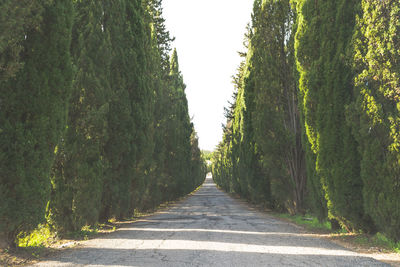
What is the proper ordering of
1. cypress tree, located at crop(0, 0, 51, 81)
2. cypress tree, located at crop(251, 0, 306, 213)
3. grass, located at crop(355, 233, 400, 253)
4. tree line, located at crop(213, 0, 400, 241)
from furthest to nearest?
1. cypress tree, located at crop(251, 0, 306, 213)
2. tree line, located at crop(213, 0, 400, 241)
3. grass, located at crop(355, 233, 400, 253)
4. cypress tree, located at crop(0, 0, 51, 81)

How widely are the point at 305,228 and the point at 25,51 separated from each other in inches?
370

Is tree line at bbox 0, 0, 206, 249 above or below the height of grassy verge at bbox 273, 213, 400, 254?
above

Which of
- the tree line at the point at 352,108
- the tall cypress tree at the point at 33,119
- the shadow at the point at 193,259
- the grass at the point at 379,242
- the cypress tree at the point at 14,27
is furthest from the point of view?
the tree line at the point at 352,108

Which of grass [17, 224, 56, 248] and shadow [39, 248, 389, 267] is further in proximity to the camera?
grass [17, 224, 56, 248]

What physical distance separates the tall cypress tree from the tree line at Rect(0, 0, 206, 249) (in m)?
0.02

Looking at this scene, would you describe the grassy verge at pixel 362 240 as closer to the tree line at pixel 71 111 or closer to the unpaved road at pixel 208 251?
the unpaved road at pixel 208 251

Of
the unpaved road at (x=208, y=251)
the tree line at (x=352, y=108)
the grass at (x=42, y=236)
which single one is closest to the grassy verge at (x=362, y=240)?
the tree line at (x=352, y=108)

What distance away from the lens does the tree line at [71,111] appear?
5.46m

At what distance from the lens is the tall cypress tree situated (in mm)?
5438

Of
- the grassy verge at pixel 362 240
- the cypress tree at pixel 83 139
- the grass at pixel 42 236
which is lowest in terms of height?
the grass at pixel 42 236

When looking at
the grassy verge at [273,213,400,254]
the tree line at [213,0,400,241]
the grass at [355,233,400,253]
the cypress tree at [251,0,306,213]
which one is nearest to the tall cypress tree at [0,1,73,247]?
the tree line at [213,0,400,241]

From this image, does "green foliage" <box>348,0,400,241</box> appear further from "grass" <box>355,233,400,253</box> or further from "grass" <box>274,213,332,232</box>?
"grass" <box>274,213,332,232</box>

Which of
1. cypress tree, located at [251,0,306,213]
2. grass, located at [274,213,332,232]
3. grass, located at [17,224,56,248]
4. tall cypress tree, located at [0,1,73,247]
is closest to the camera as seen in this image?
tall cypress tree, located at [0,1,73,247]

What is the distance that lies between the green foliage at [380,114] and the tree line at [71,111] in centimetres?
662
